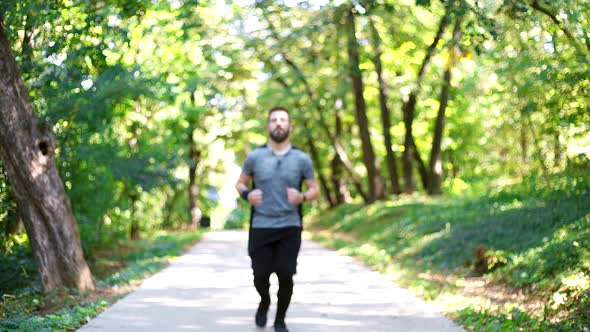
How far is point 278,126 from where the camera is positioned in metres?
7.30

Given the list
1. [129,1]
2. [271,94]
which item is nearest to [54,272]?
[129,1]

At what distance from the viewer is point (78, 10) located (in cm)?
1030

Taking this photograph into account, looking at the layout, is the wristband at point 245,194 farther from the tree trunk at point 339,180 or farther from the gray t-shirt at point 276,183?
the tree trunk at point 339,180

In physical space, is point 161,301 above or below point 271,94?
below

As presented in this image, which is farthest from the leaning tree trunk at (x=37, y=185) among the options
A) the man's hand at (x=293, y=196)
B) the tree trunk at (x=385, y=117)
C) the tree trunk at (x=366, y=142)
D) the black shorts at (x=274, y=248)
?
the tree trunk at (x=366, y=142)

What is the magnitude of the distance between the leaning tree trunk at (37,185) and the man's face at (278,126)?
4513 millimetres

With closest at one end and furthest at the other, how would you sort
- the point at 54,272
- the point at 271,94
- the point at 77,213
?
the point at 54,272 < the point at 77,213 < the point at 271,94

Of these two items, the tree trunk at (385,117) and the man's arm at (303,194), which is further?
the tree trunk at (385,117)

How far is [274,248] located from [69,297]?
431 cm

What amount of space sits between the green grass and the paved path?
0.81ft

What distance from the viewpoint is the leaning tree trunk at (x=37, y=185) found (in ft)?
33.6

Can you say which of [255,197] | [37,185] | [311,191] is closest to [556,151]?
[311,191]

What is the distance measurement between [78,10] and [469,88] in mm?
23099

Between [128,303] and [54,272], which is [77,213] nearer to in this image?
[54,272]
